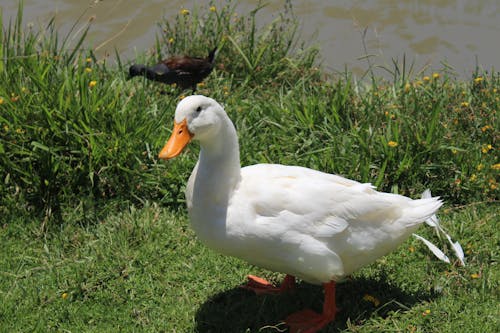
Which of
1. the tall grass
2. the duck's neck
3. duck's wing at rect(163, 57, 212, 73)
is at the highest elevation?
the duck's neck

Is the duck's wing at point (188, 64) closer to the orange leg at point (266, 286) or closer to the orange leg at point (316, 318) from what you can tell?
the orange leg at point (266, 286)

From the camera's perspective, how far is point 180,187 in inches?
187

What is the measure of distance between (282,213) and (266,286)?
2.58 ft

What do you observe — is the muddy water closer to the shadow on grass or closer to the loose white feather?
the loose white feather

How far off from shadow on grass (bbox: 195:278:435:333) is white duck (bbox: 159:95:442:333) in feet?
0.59

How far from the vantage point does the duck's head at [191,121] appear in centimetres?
335

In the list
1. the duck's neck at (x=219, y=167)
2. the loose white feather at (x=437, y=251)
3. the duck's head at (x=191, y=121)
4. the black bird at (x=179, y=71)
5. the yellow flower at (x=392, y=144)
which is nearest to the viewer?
the duck's head at (x=191, y=121)

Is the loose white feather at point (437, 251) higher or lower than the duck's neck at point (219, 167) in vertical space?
lower

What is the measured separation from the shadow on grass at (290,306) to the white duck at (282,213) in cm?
18

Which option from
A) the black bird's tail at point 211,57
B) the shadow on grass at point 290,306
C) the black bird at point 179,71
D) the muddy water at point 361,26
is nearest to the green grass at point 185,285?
the shadow on grass at point 290,306

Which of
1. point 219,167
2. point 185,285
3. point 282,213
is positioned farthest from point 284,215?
point 185,285

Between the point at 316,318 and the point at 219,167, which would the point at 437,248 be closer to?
the point at 316,318

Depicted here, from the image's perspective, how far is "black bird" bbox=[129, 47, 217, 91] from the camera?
567cm

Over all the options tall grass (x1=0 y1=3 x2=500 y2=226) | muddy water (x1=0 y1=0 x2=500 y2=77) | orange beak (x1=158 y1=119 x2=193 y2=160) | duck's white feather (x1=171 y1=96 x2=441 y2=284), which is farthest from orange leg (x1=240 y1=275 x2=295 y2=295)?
muddy water (x1=0 y1=0 x2=500 y2=77)
